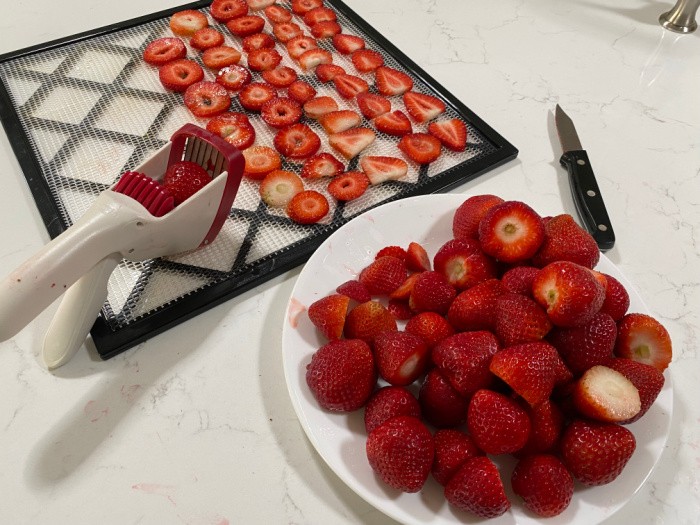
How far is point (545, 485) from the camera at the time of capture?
57 cm

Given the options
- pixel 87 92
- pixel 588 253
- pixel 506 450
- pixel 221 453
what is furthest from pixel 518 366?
pixel 87 92

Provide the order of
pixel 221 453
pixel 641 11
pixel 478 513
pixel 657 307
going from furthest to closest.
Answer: pixel 641 11
pixel 657 307
pixel 221 453
pixel 478 513

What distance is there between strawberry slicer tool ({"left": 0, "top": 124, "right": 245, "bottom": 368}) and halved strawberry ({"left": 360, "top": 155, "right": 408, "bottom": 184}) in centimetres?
27

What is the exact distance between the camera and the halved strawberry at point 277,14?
1216 millimetres

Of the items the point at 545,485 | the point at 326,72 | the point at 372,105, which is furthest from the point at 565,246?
the point at 326,72

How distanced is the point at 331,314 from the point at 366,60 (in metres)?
0.64

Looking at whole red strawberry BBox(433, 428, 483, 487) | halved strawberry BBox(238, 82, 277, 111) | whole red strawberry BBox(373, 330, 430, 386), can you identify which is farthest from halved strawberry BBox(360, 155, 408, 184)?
whole red strawberry BBox(433, 428, 483, 487)

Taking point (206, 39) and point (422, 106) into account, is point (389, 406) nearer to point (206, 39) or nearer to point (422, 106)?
point (422, 106)

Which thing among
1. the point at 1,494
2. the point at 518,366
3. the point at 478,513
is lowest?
the point at 1,494

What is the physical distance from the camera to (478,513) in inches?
22.4

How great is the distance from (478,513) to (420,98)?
2.42ft

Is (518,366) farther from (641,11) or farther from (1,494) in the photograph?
(641,11)

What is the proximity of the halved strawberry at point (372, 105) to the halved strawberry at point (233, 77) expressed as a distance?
0.21 meters

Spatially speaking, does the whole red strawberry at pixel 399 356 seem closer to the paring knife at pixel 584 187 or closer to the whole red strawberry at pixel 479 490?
the whole red strawberry at pixel 479 490
